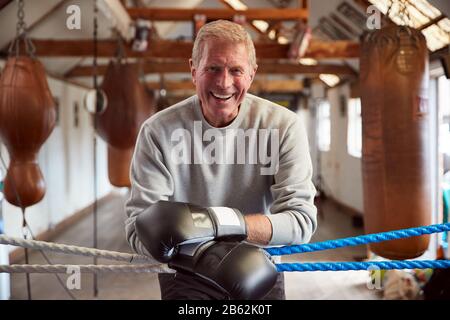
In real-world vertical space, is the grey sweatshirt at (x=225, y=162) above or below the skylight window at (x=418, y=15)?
below

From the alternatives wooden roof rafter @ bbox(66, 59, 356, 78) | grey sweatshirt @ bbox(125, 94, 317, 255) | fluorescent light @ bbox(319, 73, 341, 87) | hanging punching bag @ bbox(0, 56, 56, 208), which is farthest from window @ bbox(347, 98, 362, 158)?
grey sweatshirt @ bbox(125, 94, 317, 255)

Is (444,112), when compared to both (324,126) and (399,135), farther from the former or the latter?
(324,126)

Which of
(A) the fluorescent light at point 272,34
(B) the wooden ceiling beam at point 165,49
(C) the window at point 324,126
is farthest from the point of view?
(C) the window at point 324,126

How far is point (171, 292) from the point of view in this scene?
1.11m

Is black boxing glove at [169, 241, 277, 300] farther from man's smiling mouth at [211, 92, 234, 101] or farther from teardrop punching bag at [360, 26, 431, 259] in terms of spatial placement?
teardrop punching bag at [360, 26, 431, 259]

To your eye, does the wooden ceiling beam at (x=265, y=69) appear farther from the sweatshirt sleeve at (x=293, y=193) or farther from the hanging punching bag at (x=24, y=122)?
the sweatshirt sleeve at (x=293, y=193)

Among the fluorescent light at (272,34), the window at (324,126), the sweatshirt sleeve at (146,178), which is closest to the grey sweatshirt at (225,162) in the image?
the sweatshirt sleeve at (146,178)

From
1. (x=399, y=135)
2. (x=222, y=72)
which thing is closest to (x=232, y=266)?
(x=222, y=72)

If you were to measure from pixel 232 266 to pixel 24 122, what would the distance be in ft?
6.41

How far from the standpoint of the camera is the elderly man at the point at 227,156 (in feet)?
2.90

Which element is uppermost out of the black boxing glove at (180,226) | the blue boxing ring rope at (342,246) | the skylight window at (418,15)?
the skylight window at (418,15)

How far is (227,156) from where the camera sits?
100cm

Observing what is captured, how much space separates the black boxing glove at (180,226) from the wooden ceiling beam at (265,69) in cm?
370

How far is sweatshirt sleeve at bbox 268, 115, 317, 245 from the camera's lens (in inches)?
35.5
